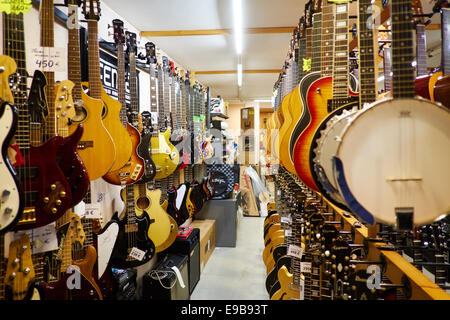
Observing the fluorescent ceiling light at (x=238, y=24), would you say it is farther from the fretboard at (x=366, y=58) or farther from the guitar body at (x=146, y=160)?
the fretboard at (x=366, y=58)

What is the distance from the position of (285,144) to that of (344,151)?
0.69 m

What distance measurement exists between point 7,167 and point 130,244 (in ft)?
3.69

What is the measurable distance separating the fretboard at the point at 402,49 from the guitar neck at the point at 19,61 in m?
1.13

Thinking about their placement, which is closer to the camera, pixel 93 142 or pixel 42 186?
pixel 42 186

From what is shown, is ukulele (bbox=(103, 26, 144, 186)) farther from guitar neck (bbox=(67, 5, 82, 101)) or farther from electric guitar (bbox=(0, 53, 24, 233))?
electric guitar (bbox=(0, 53, 24, 233))

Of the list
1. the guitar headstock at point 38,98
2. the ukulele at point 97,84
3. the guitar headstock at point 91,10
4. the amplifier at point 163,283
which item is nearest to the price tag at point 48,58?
the guitar headstock at point 38,98

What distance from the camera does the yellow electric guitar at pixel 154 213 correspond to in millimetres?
2062

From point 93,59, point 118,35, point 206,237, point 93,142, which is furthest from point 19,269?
point 206,237

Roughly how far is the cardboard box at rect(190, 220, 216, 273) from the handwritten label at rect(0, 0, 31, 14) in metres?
2.83

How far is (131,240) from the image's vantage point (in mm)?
1847

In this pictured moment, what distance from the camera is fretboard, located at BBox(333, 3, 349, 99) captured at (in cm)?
106

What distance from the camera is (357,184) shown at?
2.28ft

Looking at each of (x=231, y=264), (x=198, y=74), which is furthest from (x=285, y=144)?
(x=198, y=74)

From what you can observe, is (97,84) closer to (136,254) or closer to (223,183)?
(136,254)
